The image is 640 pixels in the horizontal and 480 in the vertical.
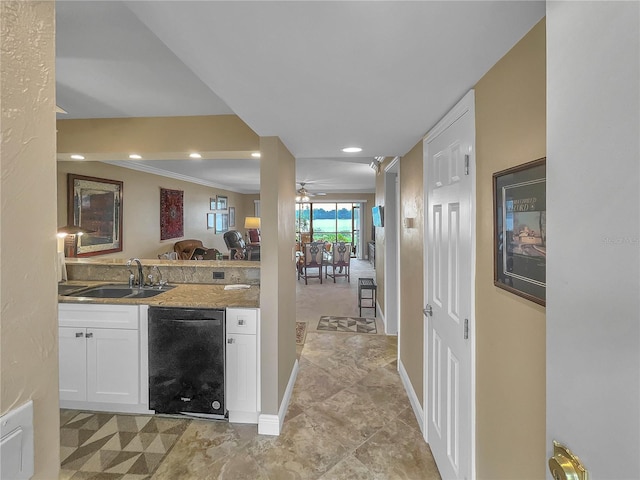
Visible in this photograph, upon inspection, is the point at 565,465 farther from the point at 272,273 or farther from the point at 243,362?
the point at 243,362

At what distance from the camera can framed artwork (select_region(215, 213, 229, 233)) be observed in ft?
28.5

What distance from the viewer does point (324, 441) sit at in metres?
2.24

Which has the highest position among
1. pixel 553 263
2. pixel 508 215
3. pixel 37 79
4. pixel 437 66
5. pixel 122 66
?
pixel 122 66

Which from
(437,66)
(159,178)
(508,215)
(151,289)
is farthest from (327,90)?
(159,178)

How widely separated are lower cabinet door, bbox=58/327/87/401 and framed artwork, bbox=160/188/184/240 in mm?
3443

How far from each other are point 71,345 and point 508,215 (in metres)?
3.05

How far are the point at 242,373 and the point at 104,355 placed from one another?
108 centimetres

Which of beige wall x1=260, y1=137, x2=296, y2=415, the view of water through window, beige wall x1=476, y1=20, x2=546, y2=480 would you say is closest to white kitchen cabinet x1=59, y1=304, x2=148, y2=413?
beige wall x1=260, y1=137, x2=296, y2=415

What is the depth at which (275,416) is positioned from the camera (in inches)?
92.2

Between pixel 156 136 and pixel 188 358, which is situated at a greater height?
pixel 156 136

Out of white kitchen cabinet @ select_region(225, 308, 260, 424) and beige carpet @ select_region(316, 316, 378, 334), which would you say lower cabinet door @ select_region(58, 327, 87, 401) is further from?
beige carpet @ select_region(316, 316, 378, 334)

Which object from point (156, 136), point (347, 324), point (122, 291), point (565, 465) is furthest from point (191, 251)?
point (565, 465)

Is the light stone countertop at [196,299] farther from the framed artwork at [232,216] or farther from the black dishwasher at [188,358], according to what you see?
the framed artwork at [232,216]

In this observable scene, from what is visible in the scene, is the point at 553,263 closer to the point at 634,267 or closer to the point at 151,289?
the point at 634,267
